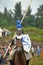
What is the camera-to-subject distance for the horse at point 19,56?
9.64 meters

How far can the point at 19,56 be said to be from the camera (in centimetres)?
980

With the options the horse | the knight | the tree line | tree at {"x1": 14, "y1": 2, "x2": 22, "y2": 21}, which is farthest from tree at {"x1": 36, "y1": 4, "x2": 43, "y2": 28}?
the horse

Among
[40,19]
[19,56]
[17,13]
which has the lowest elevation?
[19,56]

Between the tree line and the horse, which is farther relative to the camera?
the tree line

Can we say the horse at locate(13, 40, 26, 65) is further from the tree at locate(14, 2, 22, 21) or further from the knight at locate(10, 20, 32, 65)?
the tree at locate(14, 2, 22, 21)

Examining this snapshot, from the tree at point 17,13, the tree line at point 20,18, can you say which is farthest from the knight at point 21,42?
the tree at point 17,13

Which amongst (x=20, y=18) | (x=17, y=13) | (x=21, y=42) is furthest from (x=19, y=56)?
(x=17, y=13)

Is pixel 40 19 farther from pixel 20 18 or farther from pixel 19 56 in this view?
pixel 19 56

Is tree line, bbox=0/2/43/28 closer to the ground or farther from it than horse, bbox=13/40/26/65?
farther from it

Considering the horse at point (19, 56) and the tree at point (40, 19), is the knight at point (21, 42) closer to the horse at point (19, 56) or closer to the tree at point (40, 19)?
the horse at point (19, 56)

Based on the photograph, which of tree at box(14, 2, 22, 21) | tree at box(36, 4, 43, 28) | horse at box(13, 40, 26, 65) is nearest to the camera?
horse at box(13, 40, 26, 65)

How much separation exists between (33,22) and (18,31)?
7478 centimetres

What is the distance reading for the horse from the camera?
380 inches

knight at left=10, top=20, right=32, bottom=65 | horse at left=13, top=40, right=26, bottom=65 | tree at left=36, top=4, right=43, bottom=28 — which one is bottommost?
horse at left=13, top=40, right=26, bottom=65
